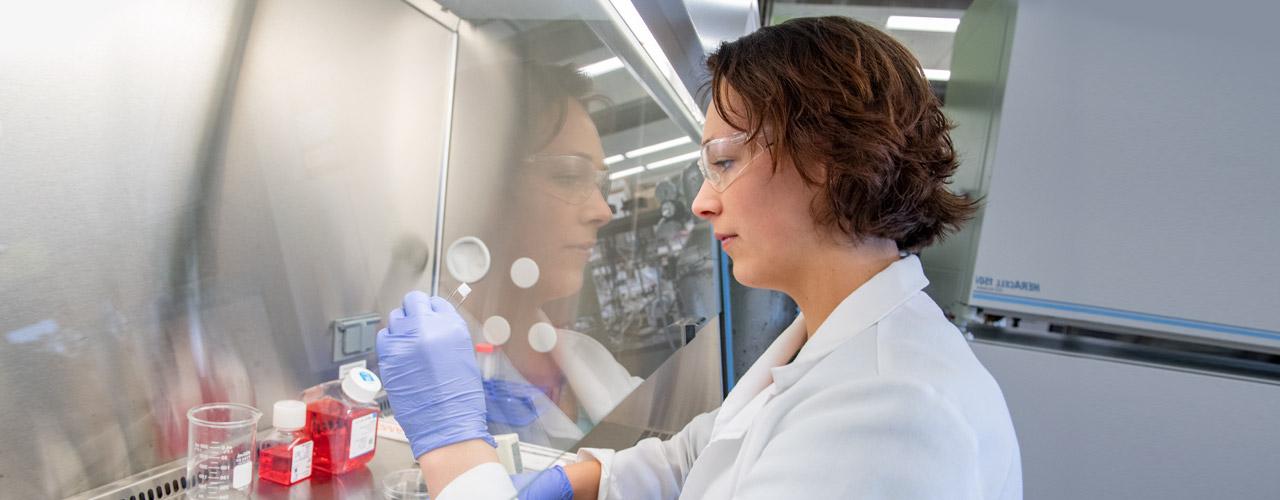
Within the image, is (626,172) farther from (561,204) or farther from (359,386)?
(359,386)

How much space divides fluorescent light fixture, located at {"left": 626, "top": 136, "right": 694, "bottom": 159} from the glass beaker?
1.08 meters

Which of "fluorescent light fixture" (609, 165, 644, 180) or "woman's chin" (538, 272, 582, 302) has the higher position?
"fluorescent light fixture" (609, 165, 644, 180)

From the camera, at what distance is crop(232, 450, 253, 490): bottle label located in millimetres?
1051

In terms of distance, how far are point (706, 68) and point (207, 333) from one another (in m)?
0.99

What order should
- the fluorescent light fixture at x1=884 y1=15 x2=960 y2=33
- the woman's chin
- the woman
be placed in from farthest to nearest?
the fluorescent light fixture at x1=884 y1=15 x2=960 y2=33 < the woman's chin < the woman

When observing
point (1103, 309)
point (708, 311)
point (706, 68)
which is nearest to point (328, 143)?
point (706, 68)

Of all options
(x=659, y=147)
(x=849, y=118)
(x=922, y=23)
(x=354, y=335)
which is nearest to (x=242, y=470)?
(x=354, y=335)

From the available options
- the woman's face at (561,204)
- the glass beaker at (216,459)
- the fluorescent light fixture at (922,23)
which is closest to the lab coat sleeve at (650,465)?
the woman's face at (561,204)

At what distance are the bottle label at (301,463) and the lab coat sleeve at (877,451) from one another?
79 centimetres

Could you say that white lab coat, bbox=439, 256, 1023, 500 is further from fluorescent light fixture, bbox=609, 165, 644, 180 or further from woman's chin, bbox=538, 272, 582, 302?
fluorescent light fixture, bbox=609, 165, 644, 180

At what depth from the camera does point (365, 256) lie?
146cm

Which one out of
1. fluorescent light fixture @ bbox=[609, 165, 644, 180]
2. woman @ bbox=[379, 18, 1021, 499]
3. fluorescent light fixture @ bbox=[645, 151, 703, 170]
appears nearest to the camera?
woman @ bbox=[379, 18, 1021, 499]

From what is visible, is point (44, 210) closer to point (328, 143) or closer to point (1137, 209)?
point (328, 143)

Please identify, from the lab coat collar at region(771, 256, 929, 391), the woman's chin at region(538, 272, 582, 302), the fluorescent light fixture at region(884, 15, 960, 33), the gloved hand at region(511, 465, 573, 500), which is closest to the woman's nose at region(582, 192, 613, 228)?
the woman's chin at region(538, 272, 582, 302)
